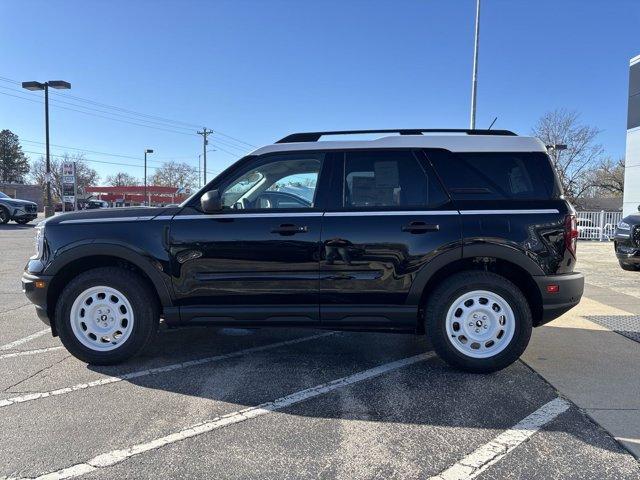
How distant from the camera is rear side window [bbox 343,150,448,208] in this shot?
4305 millimetres

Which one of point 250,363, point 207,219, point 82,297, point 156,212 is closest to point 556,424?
point 250,363

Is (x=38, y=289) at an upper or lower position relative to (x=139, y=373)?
upper

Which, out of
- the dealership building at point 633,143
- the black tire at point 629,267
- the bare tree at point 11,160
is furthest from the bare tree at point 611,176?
the bare tree at point 11,160

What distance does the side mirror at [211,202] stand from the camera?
4172mm

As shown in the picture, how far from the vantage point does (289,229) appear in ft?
13.9

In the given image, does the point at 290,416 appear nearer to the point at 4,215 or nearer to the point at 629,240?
the point at 629,240

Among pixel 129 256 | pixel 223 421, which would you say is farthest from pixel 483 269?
pixel 129 256

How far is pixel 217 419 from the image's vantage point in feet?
11.4

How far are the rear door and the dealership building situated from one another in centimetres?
1874

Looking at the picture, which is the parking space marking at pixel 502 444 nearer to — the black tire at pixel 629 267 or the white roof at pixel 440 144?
the white roof at pixel 440 144

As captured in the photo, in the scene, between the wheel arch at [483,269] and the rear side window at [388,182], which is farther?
the rear side window at [388,182]

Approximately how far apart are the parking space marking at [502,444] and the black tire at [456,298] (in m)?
0.57

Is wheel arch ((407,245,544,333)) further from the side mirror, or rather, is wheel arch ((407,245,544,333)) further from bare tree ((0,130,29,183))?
bare tree ((0,130,29,183))

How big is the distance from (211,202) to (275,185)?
2.01 ft
